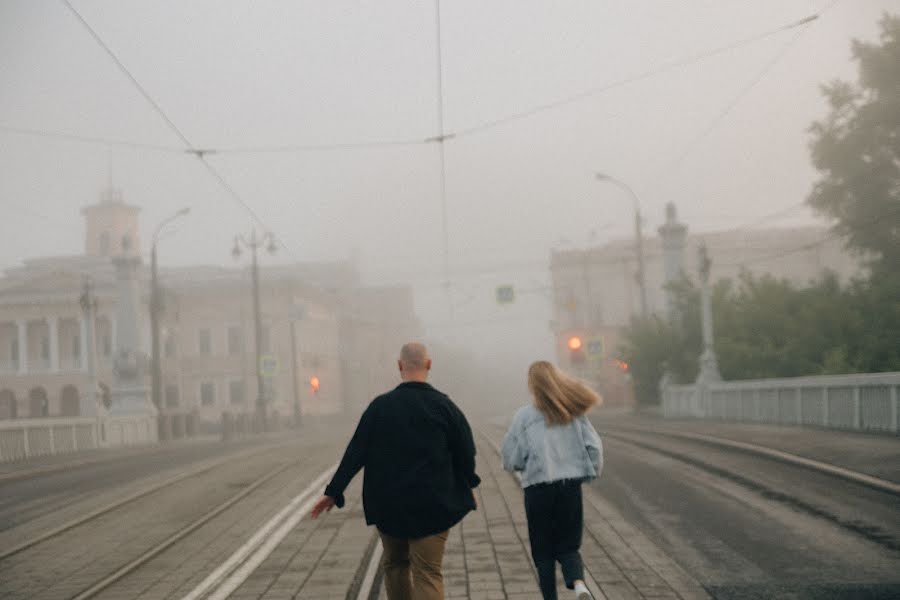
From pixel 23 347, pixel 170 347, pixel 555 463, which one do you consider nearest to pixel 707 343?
pixel 555 463

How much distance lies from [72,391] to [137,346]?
3631 centimetres

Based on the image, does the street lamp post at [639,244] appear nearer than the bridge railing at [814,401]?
No

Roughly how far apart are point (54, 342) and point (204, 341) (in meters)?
10.2

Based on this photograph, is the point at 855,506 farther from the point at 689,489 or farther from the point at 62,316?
the point at 62,316

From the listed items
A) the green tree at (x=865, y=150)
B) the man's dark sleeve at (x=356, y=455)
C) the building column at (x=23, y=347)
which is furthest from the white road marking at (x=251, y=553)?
the building column at (x=23, y=347)

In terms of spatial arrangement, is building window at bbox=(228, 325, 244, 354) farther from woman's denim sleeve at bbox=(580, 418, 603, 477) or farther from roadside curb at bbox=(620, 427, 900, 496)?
woman's denim sleeve at bbox=(580, 418, 603, 477)

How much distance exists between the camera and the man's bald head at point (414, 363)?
6.70m

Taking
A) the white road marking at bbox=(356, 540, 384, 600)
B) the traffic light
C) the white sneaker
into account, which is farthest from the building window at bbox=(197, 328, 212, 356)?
the white sneaker

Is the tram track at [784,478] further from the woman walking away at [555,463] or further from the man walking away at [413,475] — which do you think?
the man walking away at [413,475]

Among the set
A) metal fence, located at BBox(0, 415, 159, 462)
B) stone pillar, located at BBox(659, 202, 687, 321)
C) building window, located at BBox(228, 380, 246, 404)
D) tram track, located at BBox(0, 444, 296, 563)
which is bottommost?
building window, located at BBox(228, 380, 246, 404)

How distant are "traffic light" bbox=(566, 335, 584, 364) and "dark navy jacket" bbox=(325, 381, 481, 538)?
43.0m

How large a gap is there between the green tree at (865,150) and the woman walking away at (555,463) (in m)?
43.0

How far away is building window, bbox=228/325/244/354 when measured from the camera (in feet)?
271

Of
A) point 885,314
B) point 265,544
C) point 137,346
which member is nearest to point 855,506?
point 265,544
